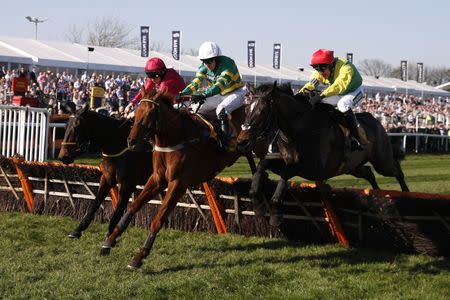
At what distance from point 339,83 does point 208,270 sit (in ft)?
10.5

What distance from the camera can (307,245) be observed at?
9.32 metres

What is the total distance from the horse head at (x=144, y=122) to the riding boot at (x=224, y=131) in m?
1.25

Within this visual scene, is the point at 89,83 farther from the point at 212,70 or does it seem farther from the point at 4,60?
the point at 212,70

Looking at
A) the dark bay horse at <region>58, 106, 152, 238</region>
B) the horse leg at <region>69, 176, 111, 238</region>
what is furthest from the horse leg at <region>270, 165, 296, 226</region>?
the horse leg at <region>69, 176, 111, 238</region>

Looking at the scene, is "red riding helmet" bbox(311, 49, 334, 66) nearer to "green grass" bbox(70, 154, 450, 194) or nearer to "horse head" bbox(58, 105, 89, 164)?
"horse head" bbox(58, 105, 89, 164)

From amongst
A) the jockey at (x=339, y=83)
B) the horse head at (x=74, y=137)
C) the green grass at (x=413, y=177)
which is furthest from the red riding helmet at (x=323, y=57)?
the green grass at (x=413, y=177)

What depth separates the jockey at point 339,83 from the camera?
969 centimetres

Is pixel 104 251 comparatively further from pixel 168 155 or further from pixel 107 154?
pixel 107 154

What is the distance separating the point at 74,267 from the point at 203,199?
2.62m

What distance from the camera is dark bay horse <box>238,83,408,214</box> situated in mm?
8445

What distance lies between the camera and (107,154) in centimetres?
953

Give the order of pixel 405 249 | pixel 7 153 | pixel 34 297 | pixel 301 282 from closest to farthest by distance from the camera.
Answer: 1. pixel 34 297
2. pixel 301 282
3. pixel 405 249
4. pixel 7 153

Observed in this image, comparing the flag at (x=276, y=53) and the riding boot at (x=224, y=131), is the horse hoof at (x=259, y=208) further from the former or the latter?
the flag at (x=276, y=53)

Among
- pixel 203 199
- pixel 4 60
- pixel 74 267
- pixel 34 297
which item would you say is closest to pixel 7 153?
pixel 203 199
